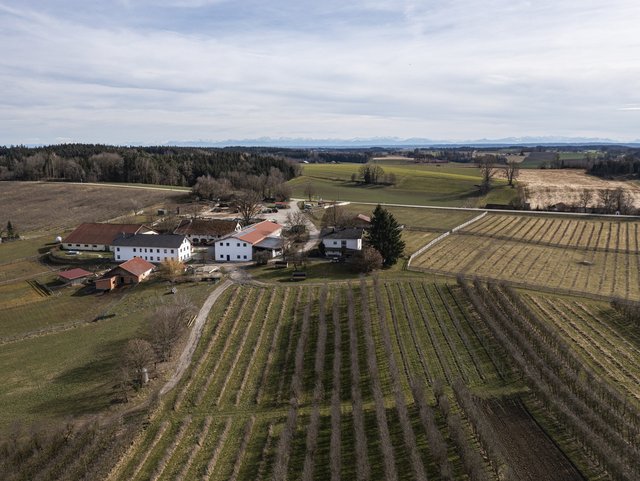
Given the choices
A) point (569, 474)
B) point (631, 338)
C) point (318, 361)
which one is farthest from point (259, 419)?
point (631, 338)

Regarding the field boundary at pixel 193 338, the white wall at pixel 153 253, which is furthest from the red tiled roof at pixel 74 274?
the field boundary at pixel 193 338

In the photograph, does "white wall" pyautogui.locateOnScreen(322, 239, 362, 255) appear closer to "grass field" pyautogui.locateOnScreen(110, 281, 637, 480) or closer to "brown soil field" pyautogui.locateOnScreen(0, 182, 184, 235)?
"grass field" pyautogui.locateOnScreen(110, 281, 637, 480)

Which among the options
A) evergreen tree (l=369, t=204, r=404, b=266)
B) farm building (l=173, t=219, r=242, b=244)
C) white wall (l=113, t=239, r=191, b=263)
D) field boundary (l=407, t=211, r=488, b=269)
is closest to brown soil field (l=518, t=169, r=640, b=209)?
field boundary (l=407, t=211, r=488, b=269)

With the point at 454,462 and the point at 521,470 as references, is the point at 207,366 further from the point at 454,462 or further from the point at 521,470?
the point at 521,470

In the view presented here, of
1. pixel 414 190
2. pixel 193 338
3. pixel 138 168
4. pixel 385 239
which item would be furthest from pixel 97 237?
pixel 414 190

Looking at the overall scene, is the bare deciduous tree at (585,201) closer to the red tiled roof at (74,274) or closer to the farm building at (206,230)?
the farm building at (206,230)
